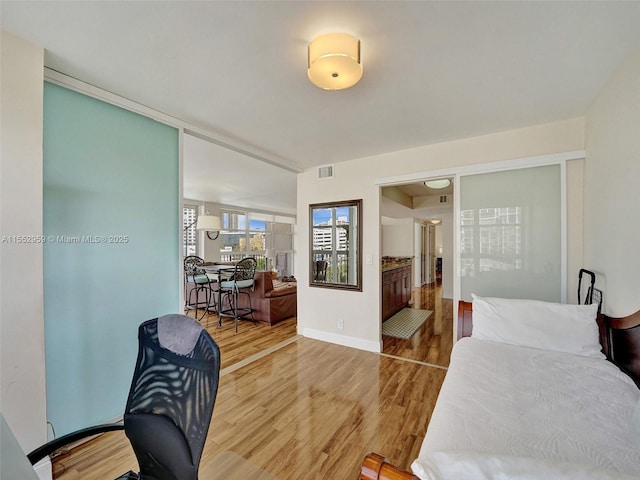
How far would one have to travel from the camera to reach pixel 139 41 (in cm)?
A: 153

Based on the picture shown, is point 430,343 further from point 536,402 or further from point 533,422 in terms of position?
point 533,422

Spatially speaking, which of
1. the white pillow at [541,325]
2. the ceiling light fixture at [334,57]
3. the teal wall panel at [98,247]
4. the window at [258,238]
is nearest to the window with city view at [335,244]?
the white pillow at [541,325]

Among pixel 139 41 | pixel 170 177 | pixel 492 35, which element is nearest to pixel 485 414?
pixel 492 35

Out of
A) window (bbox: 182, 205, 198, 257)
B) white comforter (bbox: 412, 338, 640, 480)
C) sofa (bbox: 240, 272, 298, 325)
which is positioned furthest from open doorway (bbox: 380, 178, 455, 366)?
window (bbox: 182, 205, 198, 257)

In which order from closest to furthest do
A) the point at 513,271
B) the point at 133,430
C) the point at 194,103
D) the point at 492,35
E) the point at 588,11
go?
the point at 133,430, the point at 588,11, the point at 492,35, the point at 194,103, the point at 513,271

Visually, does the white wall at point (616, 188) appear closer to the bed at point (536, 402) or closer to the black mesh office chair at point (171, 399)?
the bed at point (536, 402)

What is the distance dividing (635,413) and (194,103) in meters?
3.14

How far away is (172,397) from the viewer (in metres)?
0.91

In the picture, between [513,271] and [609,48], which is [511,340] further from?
[609,48]

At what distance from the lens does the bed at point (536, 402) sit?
0.70 metres

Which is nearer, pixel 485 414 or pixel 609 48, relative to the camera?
pixel 485 414

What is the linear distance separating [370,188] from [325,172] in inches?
28.3

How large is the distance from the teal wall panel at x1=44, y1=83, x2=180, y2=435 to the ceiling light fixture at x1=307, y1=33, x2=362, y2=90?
162cm

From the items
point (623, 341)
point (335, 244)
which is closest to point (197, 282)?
point (335, 244)
